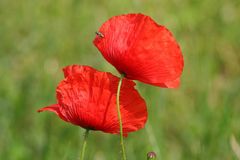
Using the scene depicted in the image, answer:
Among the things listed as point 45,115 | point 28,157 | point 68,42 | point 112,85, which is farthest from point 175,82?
Result: point 68,42

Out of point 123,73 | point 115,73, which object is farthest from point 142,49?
point 115,73

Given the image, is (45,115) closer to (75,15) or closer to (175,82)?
(75,15)

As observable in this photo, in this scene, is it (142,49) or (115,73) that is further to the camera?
(115,73)

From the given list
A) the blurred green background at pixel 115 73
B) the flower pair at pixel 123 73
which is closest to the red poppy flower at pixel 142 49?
the flower pair at pixel 123 73

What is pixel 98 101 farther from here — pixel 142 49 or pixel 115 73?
pixel 115 73

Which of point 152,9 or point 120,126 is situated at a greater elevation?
point 152,9

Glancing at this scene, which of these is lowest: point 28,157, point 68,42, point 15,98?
point 28,157

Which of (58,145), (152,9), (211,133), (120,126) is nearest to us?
(120,126)

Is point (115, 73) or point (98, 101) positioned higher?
point (115, 73)
